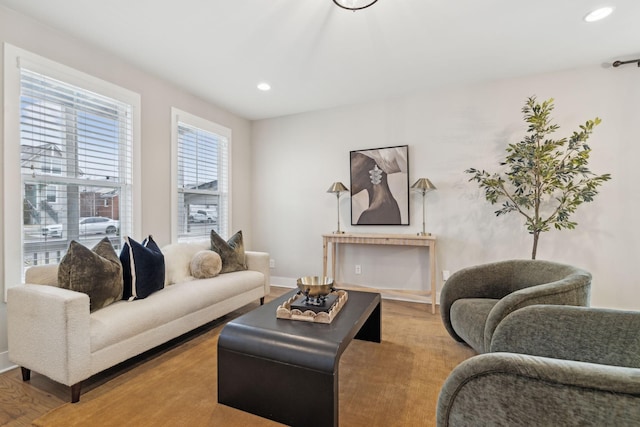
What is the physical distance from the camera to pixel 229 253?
→ 10.8ft

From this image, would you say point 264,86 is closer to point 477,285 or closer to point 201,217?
point 201,217

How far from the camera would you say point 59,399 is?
1759 millimetres

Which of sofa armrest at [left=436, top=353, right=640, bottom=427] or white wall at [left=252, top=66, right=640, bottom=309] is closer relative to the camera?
sofa armrest at [left=436, top=353, right=640, bottom=427]

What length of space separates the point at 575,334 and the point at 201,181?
389 cm

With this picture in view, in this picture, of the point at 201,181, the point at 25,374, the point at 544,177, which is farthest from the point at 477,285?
the point at 201,181

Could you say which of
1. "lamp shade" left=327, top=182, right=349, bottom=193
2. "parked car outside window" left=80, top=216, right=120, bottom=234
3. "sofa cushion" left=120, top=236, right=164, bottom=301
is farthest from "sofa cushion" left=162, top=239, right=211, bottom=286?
"lamp shade" left=327, top=182, right=349, bottom=193

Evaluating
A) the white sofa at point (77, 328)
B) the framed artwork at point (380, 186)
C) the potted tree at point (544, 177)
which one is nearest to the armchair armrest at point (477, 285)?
the potted tree at point (544, 177)

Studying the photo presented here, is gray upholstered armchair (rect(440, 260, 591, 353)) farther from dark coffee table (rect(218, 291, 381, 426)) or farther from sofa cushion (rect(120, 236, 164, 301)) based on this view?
sofa cushion (rect(120, 236, 164, 301))

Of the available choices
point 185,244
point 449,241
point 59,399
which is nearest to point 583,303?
point 449,241

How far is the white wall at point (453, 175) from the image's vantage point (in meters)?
2.98

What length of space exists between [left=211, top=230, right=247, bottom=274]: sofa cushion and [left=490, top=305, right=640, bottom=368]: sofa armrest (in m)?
2.61

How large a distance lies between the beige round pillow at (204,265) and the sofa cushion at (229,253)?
0.18m

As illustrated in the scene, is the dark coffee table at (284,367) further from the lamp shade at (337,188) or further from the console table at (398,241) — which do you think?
the lamp shade at (337,188)

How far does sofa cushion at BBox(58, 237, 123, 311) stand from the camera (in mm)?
1922
